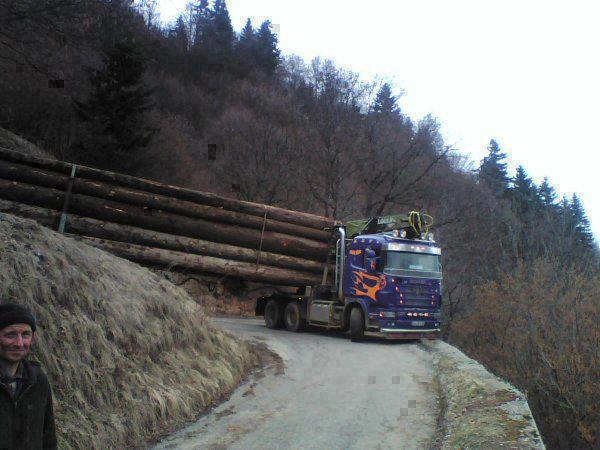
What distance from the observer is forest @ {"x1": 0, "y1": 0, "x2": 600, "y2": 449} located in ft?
52.1

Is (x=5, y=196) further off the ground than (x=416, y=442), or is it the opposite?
(x=5, y=196)

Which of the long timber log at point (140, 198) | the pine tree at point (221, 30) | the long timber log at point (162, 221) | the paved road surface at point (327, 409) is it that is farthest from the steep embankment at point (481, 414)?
the pine tree at point (221, 30)

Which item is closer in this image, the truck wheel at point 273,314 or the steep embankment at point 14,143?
the truck wheel at point 273,314

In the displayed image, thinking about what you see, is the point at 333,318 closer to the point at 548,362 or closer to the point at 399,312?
the point at 399,312

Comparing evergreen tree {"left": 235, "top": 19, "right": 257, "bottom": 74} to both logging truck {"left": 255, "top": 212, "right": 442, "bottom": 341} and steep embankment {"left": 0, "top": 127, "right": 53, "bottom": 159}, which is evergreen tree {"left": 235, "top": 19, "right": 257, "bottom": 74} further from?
logging truck {"left": 255, "top": 212, "right": 442, "bottom": 341}

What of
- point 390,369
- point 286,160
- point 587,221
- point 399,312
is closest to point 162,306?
point 390,369

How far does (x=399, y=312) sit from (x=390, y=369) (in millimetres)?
4109

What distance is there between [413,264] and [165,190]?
24.1ft

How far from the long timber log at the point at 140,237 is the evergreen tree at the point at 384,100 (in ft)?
60.6

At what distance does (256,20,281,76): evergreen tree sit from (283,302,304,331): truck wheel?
4126 centimetres

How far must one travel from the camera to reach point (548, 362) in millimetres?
15984

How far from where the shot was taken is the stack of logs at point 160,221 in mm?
11227

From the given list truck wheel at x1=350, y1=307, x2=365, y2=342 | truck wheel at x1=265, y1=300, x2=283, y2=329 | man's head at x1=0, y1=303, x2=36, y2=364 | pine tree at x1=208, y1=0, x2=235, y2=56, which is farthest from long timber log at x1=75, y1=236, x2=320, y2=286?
pine tree at x1=208, y1=0, x2=235, y2=56

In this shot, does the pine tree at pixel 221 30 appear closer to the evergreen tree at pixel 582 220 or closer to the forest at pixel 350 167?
the forest at pixel 350 167
